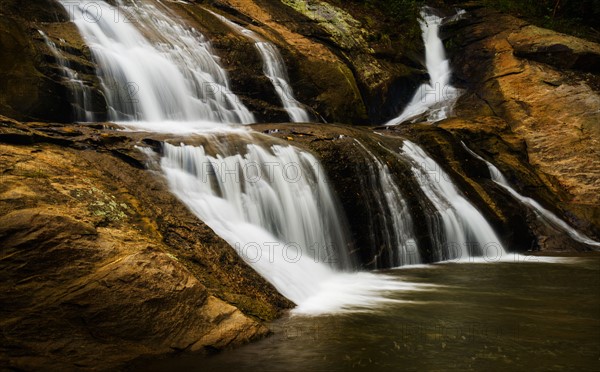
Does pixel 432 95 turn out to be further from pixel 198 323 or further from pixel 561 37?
pixel 198 323

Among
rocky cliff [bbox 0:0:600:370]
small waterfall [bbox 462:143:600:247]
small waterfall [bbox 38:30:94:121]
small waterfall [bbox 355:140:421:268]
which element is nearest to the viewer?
rocky cliff [bbox 0:0:600:370]

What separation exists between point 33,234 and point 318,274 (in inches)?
129

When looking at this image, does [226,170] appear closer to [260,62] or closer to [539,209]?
[260,62]

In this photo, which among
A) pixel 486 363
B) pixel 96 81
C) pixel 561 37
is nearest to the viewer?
pixel 486 363

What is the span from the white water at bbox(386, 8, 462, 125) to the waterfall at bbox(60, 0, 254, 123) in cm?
572

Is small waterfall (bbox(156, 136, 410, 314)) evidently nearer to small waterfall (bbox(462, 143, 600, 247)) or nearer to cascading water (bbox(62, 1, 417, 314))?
cascading water (bbox(62, 1, 417, 314))

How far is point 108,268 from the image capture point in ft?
10.7

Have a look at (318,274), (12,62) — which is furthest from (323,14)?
(318,274)

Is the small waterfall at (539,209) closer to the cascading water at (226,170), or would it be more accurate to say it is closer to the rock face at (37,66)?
the cascading water at (226,170)

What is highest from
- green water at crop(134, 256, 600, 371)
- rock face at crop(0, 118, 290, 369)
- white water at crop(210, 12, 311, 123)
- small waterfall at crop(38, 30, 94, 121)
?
white water at crop(210, 12, 311, 123)

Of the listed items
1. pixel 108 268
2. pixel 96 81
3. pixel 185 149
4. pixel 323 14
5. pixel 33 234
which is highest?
pixel 323 14

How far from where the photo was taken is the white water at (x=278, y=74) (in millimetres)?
10906

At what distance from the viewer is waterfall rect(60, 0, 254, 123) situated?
8398 millimetres

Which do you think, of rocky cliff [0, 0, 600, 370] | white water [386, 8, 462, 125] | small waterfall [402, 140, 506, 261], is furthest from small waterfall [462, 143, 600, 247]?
white water [386, 8, 462, 125]
